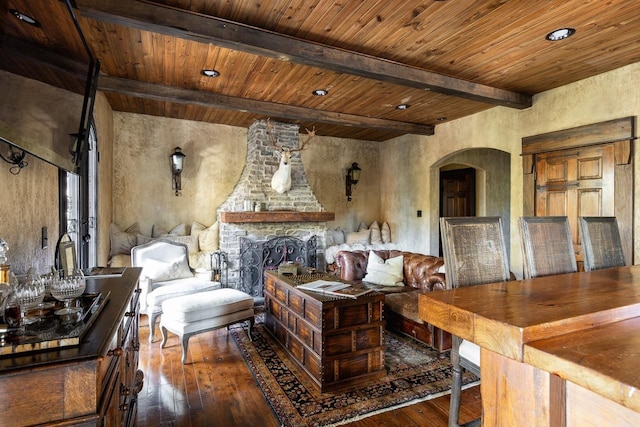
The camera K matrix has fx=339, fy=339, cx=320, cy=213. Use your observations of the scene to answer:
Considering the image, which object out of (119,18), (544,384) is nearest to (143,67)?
(119,18)

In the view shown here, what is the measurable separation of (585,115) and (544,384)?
3815 mm

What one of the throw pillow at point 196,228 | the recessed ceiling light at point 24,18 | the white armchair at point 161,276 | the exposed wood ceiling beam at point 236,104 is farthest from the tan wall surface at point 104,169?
the recessed ceiling light at point 24,18

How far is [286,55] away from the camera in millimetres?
2621

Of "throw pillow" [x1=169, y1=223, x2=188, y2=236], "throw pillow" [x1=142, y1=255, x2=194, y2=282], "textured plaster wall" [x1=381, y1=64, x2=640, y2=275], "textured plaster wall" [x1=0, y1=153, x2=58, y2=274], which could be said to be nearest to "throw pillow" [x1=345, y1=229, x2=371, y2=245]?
"textured plaster wall" [x1=381, y1=64, x2=640, y2=275]

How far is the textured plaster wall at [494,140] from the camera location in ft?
11.0

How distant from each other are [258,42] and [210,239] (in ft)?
10.8

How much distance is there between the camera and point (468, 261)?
1724 mm

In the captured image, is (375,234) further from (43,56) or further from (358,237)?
(43,56)

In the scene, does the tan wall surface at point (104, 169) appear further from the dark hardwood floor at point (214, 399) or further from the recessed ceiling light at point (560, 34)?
the recessed ceiling light at point (560, 34)

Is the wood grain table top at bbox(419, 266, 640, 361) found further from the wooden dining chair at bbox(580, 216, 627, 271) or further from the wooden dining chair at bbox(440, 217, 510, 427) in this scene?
the wooden dining chair at bbox(580, 216, 627, 271)

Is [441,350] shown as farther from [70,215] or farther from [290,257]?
[70,215]

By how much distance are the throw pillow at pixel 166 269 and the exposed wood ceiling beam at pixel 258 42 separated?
2.43 metres

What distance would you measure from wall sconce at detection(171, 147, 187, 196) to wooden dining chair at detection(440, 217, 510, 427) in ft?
14.4

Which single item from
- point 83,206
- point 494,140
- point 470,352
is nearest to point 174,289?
point 83,206
